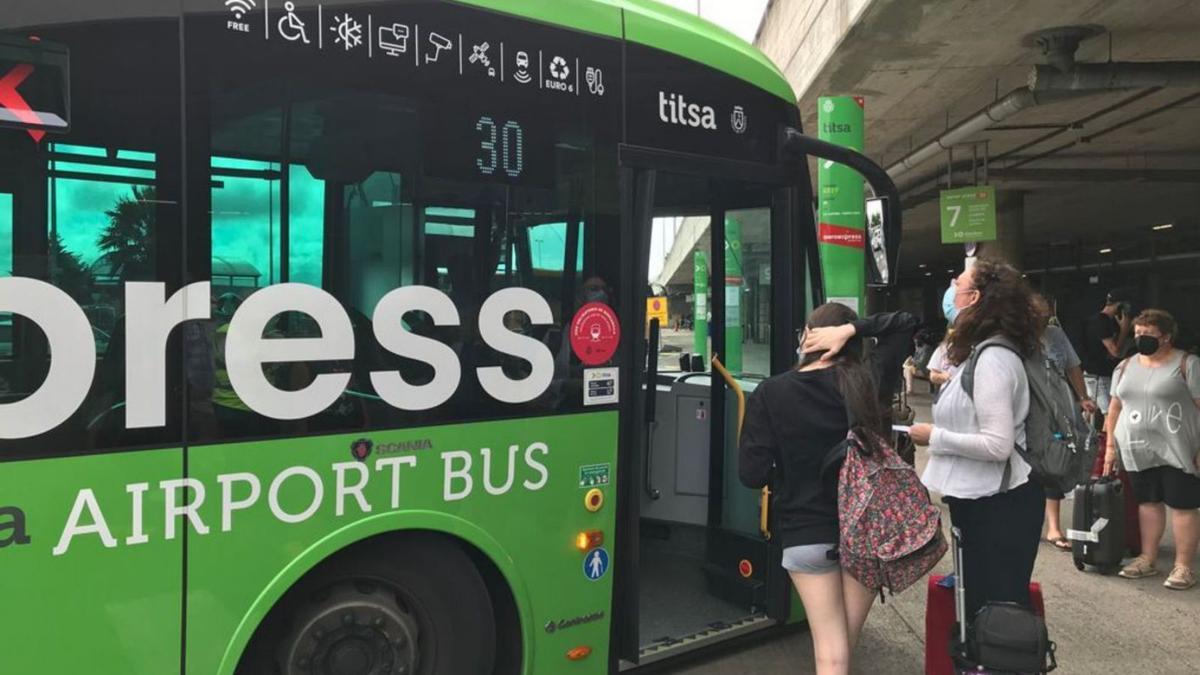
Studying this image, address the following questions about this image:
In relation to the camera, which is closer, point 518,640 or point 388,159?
point 388,159

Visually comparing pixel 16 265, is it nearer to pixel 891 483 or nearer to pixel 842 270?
pixel 891 483

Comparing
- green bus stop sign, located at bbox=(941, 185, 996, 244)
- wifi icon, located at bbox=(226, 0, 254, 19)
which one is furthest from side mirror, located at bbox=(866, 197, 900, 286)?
green bus stop sign, located at bbox=(941, 185, 996, 244)

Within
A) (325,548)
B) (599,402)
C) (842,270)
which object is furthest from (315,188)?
(842,270)

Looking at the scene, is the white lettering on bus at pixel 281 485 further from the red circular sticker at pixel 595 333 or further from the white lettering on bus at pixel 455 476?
the red circular sticker at pixel 595 333

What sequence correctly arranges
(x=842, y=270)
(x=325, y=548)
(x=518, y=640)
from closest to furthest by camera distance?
1. (x=325, y=548)
2. (x=518, y=640)
3. (x=842, y=270)

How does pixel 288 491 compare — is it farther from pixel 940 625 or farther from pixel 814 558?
pixel 940 625

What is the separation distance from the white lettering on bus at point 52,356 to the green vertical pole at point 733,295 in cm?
305

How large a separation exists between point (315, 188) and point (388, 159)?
0.27 meters

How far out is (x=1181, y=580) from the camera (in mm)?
5266

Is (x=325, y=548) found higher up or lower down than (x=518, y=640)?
higher up

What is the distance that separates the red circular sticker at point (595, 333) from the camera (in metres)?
3.19

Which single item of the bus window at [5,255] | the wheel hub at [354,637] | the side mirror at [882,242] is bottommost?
the wheel hub at [354,637]

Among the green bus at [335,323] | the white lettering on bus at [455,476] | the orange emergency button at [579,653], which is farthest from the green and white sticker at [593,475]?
the orange emergency button at [579,653]

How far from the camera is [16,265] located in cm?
211
